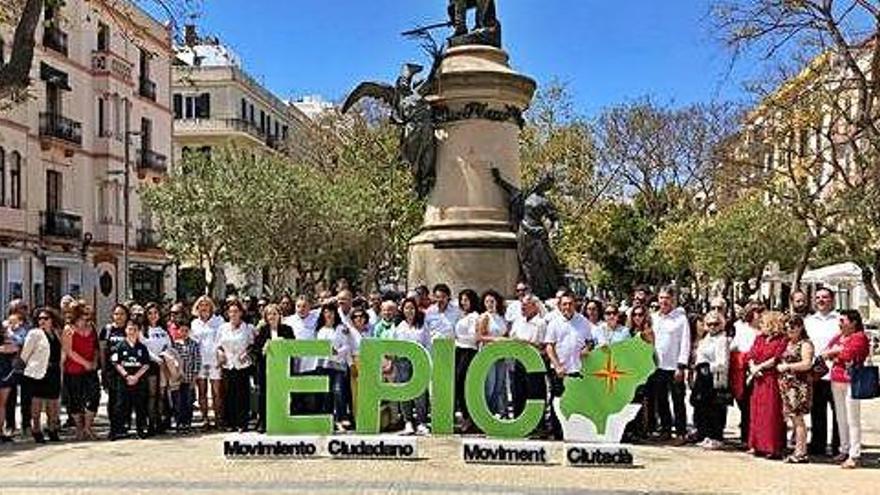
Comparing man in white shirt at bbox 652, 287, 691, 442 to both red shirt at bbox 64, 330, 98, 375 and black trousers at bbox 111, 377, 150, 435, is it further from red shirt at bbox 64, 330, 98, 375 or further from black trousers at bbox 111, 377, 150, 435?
red shirt at bbox 64, 330, 98, 375

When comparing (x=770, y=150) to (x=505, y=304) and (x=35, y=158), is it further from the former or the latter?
(x=35, y=158)

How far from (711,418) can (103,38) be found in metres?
42.7

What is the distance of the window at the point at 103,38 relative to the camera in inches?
2016

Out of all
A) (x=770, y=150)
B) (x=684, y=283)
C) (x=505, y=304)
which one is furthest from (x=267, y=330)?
(x=684, y=283)

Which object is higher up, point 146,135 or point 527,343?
point 146,135

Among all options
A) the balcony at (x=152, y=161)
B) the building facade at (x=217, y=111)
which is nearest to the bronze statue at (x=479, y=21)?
the balcony at (x=152, y=161)

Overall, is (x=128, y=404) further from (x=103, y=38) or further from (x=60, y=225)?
(x=103, y=38)

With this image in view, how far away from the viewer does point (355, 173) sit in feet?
145

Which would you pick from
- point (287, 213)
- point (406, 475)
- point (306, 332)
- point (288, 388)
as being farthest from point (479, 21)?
point (287, 213)

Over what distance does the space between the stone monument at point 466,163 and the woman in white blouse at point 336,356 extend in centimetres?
492

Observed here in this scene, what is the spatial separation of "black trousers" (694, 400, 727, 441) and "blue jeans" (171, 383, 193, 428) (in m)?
6.10

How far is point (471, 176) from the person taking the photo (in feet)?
62.8

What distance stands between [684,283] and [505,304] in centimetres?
5901

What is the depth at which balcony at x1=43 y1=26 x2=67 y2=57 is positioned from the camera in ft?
151
